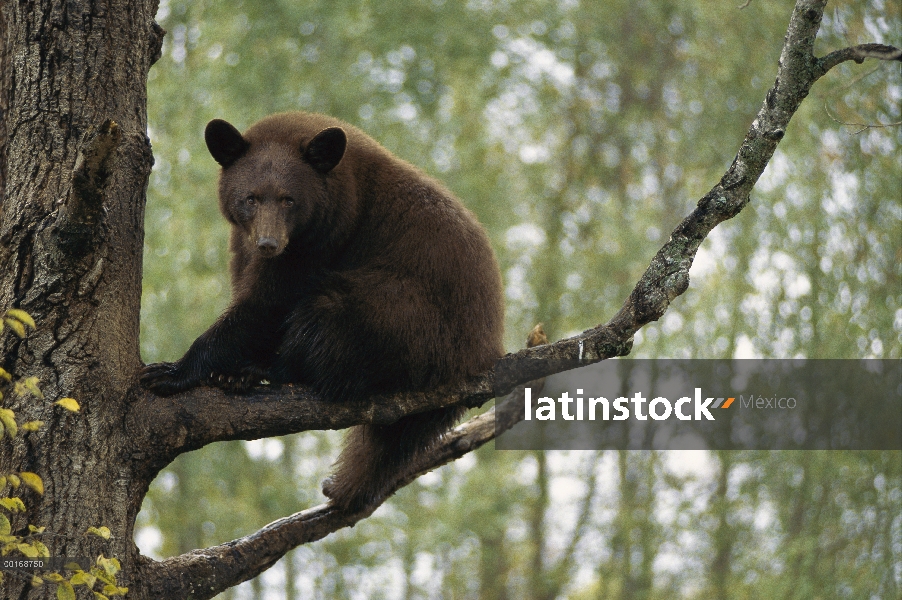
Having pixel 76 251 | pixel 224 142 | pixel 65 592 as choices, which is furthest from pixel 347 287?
pixel 65 592

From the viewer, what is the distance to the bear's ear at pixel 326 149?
14.4ft

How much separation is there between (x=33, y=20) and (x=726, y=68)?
377 inches

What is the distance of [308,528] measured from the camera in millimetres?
4492

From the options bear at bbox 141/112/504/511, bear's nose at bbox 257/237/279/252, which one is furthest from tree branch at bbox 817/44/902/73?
bear's nose at bbox 257/237/279/252

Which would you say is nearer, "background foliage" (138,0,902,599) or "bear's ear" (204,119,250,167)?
"bear's ear" (204,119,250,167)

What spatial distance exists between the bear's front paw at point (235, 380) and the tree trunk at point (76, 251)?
0.33 meters

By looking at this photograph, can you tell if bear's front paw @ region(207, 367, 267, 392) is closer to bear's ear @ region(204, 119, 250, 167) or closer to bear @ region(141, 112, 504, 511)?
bear @ region(141, 112, 504, 511)

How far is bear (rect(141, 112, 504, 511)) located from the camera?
404 cm

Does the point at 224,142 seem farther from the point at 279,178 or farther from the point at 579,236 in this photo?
the point at 579,236

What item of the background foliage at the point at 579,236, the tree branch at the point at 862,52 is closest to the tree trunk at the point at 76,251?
the tree branch at the point at 862,52

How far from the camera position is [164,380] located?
378 cm

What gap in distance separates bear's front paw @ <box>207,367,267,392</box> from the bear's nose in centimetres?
55

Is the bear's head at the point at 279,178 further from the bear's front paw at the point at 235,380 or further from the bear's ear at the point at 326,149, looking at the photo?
the bear's front paw at the point at 235,380

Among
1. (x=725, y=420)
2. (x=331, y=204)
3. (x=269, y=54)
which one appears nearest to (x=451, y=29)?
(x=269, y=54)
